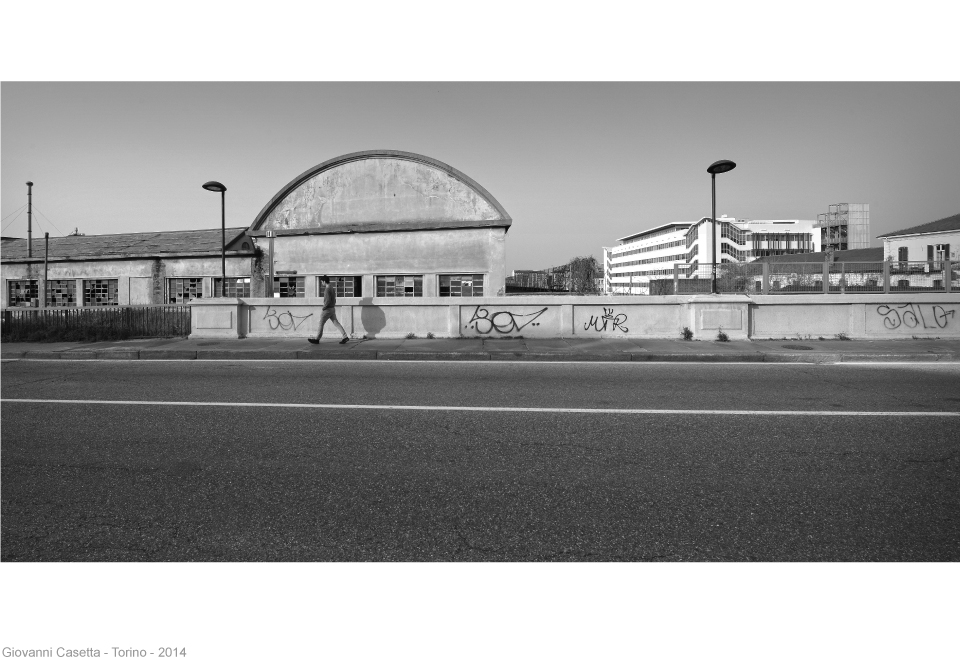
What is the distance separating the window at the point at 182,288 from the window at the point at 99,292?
284 centimetres

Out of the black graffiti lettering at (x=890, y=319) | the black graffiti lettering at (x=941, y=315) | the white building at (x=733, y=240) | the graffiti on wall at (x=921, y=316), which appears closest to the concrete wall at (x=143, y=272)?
the black graffiti lettering at (x=890, y=319)

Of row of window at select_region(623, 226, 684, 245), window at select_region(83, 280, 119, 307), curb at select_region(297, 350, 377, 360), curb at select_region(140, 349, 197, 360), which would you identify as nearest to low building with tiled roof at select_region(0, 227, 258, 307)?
window at select_region(83, 280, 119, 307)

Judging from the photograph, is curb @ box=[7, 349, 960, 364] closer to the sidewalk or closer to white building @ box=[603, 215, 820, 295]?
the sidewalk

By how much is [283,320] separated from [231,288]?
13437 mm

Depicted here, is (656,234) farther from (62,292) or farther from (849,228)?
(62,292)

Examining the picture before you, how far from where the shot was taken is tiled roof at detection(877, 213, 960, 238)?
165ft

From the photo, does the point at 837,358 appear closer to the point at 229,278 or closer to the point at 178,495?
the point at 178,495

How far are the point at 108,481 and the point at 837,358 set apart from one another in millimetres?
11748

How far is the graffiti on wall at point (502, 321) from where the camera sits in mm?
13797

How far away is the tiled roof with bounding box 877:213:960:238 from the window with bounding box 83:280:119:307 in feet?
217

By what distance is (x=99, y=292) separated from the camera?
90.2 feet

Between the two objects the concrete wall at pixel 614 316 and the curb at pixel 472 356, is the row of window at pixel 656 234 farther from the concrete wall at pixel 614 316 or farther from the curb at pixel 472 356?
the curb at pixel 472 356

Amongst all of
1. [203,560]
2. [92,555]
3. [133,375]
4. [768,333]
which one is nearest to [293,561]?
[203,560]

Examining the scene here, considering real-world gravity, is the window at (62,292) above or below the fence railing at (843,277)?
above
